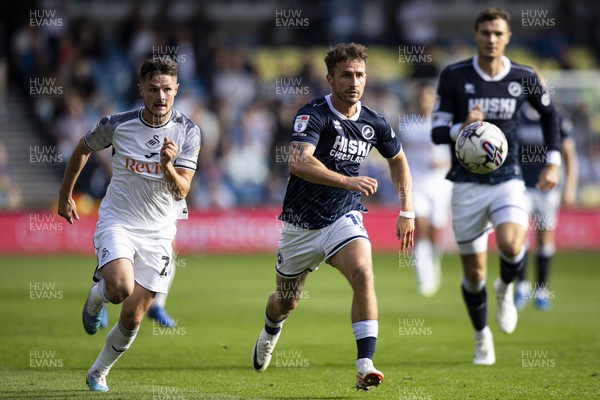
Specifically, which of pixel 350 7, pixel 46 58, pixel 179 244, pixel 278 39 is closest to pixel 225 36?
pixel 278 39

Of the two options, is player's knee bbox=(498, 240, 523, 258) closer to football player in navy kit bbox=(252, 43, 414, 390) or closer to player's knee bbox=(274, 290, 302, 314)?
football player in navy kit bbox=(252, 43, 414, 390)

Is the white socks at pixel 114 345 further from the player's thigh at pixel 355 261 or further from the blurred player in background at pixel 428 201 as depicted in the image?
the blurred player in background at pixel 428 201

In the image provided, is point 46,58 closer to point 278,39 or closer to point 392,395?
point 278,39

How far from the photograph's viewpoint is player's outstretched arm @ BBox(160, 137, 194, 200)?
7.34 meters

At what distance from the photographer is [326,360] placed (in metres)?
9.40

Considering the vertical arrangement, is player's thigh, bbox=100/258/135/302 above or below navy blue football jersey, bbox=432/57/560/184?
below

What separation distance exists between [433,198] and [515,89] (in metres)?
6.38

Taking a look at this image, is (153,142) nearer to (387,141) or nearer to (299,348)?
(387,141)

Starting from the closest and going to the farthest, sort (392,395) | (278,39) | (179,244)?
(392,395), (179,244), (278,39)

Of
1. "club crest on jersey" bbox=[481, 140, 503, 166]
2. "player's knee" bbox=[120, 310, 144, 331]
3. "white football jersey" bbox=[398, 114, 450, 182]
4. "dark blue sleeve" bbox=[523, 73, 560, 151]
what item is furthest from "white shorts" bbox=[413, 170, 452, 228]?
"player's knee" bbox=[120, 310, 144, 331]

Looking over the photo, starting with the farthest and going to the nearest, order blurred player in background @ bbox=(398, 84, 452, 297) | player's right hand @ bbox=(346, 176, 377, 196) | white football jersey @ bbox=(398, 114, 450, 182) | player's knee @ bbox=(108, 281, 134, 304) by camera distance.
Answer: white football jersey @ bbox=(398, 114, 450, 182), blurred player in background @ bbox=(398, 84, 452, 297), player's knee @ bbox=(108, 281, 134, 304), player's right hand @ bbox=(346, 176, 377, 196)

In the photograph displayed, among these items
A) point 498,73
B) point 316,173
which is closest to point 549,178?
point 498,73

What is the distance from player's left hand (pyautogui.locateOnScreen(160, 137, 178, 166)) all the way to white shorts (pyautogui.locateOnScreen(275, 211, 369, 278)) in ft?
3.87

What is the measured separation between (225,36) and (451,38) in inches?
277
